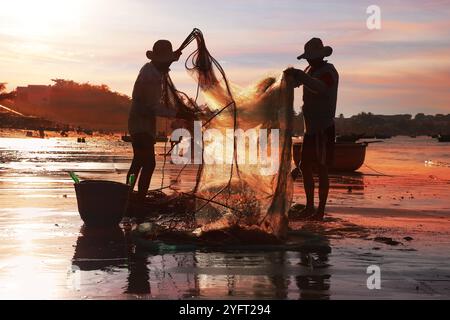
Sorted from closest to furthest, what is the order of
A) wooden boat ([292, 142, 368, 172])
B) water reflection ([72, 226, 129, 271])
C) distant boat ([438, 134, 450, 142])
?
water reflection ([72, 226, 129, 271]) → wooden boat ([292, 142, 368, 172]) → distant boat ([438, 134, 450, 142])

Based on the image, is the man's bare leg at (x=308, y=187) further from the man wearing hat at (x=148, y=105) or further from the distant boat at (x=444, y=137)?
the distant boat at (x=444, y=137)

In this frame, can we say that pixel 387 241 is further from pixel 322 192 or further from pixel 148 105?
pixel 148 105

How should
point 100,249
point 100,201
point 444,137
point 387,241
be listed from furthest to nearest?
point 444,137, point 100,201, point 387,241, point 100,249

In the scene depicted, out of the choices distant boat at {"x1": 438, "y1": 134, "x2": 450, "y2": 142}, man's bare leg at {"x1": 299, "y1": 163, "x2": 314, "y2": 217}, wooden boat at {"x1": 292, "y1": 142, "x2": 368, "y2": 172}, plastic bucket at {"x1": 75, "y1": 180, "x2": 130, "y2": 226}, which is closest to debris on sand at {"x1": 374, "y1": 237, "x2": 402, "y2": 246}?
man's bare leg at {"x1": 299, "y1": 163, "x2": 314, "y2": 217}

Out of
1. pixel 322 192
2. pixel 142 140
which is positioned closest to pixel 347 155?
pixel 322 192

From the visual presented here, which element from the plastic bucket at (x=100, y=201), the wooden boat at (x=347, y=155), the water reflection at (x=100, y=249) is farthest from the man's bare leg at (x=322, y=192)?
the wooden boat at (x=347, y=155)

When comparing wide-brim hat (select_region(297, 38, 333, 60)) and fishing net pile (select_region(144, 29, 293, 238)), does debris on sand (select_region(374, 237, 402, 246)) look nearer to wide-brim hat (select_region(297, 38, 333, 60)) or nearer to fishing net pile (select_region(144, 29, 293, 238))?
fishing net pile (select_region(144, 29, 293, 238))

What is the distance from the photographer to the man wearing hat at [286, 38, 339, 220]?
31.4ft

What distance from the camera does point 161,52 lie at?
30.6ft

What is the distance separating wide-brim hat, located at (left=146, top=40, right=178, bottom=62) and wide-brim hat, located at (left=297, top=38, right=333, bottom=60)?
1813mm

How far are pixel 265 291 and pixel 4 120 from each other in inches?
5873

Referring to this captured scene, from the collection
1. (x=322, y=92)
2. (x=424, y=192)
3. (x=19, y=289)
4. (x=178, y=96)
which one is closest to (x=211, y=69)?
(x=178, y=96)

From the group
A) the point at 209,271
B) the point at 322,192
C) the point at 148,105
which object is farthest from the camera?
the point at 322,192

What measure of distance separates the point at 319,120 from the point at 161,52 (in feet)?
7.72
